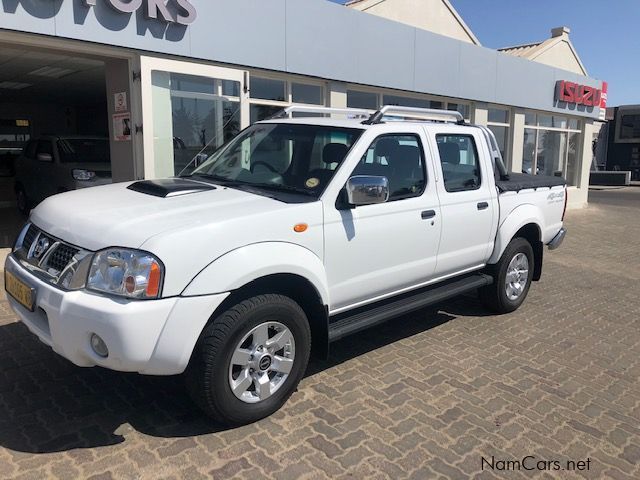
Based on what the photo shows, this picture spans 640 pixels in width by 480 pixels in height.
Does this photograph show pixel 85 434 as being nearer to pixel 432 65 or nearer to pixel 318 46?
pixel 318 46

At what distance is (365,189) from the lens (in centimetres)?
353

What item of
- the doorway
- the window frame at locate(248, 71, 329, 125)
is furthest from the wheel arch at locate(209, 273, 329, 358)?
the window frame at locate(248, 71, 329, 125)

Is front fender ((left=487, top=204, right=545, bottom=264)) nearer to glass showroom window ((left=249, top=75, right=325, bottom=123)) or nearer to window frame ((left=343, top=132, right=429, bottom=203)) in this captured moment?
window frame ((left=343, top=132, right=429, bottom=203))

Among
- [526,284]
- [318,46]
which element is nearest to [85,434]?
[526,284]

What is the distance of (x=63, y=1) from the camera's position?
608 cm

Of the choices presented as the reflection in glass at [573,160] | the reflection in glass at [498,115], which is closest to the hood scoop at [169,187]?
the reflection in glass at [498,115]

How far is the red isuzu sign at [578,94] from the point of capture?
15.8m

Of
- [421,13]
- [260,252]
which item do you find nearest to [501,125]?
[421,13]

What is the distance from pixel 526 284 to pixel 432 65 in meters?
6.83

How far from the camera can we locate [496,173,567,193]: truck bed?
535cm

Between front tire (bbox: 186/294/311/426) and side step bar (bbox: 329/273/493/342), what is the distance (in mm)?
383

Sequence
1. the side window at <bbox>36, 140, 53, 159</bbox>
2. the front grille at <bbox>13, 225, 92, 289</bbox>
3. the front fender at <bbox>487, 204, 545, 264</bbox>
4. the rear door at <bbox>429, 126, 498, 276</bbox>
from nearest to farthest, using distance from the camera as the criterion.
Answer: the front grille at <bbox>13, 225, 92, 289</bbox> → the rear door at <bbox>429, 126, 498, 276</bbox> → the front fender at <bbox>487, 204, 545, 264</bbox> → the side window at <bbox>36, 140, 53, 159</bbox>

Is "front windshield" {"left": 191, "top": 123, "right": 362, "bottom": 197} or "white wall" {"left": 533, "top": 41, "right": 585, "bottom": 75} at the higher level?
"white wall" {"left": 533, "top": 41, "right": 585, "bottom": 75}

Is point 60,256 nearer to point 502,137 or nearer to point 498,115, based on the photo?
point 498,115
